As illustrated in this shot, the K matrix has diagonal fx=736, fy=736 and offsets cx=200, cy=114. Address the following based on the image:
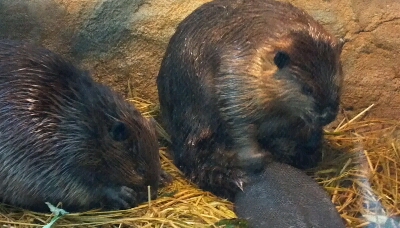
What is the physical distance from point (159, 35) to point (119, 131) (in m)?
0.94

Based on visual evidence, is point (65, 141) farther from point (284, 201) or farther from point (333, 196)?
point (333, 196)

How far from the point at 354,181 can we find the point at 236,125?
0.56 m

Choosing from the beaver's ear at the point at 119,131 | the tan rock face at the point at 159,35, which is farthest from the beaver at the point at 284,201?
the tan rock face at the point at 159,35

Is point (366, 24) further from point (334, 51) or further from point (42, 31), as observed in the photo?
point (42, 31)

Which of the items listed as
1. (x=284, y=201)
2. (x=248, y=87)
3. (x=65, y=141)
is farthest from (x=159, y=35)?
(x=284, y=201)

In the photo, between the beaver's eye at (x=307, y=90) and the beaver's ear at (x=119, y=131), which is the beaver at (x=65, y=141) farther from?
the beaver's eye at (x=307, y=90)

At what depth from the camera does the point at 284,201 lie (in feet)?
10.1

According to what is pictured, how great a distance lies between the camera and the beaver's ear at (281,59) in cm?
316

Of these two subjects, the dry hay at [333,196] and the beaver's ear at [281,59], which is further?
the beaver's ear at [281,59]

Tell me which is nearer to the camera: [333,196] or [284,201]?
[284,201]

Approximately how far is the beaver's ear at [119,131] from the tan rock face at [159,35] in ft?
A: 2.79

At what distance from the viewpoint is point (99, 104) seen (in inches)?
126

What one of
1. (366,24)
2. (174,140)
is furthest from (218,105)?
(366,24)

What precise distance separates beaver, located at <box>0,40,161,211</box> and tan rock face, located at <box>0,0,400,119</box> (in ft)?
1.88
